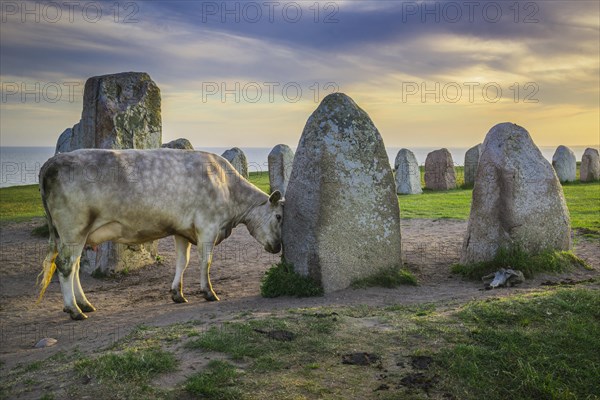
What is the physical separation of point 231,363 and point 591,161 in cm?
3586

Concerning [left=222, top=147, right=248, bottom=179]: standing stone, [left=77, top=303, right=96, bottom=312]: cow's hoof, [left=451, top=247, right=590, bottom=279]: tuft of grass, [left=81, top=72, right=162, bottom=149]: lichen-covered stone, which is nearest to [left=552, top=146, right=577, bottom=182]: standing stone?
[left=222, top=147, right=248, bottom=179]: standing stone

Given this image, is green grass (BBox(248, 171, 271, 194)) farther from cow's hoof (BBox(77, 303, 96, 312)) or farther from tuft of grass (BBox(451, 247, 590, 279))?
cow's hoof (BBox(77, 303, 96, 312))

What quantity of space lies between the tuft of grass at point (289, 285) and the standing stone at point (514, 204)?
149 inches

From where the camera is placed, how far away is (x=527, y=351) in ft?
23.3

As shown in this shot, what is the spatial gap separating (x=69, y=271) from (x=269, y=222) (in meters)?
3.69

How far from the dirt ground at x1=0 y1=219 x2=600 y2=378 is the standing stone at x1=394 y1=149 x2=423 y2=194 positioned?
14809mm

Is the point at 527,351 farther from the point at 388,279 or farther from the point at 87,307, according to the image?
the point at 87,307

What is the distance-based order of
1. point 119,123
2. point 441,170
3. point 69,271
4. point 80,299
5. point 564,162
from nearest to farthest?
point 69,271 → point 80,299 → point 119,123 → point 441,170 → point 564,162

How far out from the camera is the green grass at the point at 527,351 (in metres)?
6.42

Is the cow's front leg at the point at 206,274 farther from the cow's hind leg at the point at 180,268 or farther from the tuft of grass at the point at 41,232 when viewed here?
the tuft of grass at the point at 41,232

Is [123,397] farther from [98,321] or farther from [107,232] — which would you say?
[107,232]

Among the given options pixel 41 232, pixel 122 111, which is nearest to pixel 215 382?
pixel 122 111

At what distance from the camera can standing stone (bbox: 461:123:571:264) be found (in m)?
12.0

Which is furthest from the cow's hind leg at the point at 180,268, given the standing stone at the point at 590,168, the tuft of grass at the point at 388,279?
the standing stone at the point at 590,168
